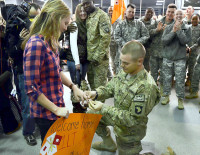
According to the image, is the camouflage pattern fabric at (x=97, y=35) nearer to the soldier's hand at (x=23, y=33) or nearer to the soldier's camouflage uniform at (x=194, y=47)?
the soldier's hand at (x=23, y=33)

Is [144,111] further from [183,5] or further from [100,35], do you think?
[183,5]

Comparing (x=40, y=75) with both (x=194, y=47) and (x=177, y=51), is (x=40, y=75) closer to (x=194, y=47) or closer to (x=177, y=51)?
Answer: (x=177, y=51)

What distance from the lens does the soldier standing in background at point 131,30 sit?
3375 millimetres

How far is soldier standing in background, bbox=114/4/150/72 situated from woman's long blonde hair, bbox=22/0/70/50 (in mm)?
2352

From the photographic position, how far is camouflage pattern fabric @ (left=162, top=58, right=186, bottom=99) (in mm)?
3020

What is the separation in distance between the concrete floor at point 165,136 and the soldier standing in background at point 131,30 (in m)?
1.33

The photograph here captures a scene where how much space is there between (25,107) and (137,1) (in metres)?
9.30

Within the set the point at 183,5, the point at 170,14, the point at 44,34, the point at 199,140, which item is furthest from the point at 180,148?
the point at 183,5

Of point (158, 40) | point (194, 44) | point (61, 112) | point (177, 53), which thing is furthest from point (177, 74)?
point (61, 112)

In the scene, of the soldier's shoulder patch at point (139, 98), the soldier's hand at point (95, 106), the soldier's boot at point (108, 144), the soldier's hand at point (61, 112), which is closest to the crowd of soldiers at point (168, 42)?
the soldier's boot at point (108, 144)

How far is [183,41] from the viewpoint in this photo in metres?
2.89

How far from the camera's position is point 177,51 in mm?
3037

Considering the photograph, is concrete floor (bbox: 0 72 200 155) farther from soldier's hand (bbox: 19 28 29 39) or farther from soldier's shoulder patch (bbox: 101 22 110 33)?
soldier's shoulder patch (bbox: 101 22 110 33)

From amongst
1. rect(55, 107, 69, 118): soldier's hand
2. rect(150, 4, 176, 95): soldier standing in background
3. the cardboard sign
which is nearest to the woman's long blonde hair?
rect(55, 107, 69, 118): soldier's hand
